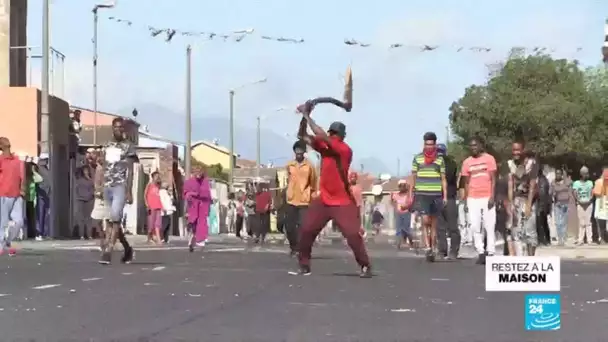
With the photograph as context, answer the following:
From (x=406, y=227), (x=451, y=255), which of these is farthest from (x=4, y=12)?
(x=451, y=255)

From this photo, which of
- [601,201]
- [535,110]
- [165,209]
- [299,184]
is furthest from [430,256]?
[535,110]

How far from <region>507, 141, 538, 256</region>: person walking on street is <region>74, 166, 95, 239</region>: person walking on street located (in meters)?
14.9

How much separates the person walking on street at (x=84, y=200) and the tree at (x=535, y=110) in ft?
105

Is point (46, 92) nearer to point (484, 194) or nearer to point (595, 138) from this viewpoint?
point (484, 194)

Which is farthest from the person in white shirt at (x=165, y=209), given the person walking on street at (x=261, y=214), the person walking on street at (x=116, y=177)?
the person walking on street at (x=116, y=177)

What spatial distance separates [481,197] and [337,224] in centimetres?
459

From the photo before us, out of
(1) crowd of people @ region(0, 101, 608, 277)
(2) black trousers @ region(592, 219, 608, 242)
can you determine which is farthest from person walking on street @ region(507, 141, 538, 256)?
(2) black trousers @ region(592, 219, 608, 242)

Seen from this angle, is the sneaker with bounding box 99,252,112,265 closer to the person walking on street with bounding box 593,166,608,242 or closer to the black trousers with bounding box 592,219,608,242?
the person walking on street with bounding box 593,166,608,242

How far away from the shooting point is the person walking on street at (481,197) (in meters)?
17.3

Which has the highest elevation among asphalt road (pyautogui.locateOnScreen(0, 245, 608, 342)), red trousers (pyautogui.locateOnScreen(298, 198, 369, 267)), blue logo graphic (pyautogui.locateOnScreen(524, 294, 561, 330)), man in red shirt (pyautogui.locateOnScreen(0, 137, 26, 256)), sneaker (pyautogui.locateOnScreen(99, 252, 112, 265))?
man in red shirt (pyautogui.locateOnScreen(0, 137, 26, 256))

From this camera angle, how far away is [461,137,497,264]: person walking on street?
1730 cm

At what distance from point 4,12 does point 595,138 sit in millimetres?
34393

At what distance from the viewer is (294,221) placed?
18.6m

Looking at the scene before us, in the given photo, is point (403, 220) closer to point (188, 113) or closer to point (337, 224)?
point (337, 224)
